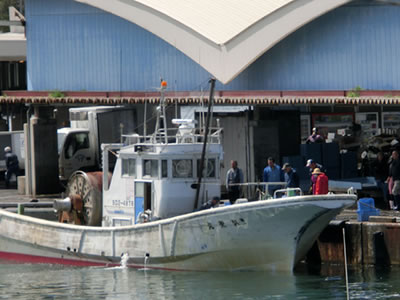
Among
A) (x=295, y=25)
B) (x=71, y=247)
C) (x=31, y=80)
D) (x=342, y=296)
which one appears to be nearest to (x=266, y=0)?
(x=295, y=25)

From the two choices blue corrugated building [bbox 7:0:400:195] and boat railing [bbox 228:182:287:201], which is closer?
boat railing [bbox 228:182:287:201]

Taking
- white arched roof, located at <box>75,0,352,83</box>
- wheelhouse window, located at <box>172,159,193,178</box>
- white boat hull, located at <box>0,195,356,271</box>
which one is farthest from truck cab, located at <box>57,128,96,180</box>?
wheelhouse window, located at <box>172,159,193,178</box>

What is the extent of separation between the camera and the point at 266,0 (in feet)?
126

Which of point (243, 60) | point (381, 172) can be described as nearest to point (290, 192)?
point (381, 172)

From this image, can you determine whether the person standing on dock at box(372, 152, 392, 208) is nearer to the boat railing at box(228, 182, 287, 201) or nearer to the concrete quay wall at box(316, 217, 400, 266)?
the boat railing at box(228, 182, 287, 201)

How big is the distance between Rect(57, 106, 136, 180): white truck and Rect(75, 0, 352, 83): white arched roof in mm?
3506

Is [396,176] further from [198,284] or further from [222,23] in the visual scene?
[222,23]

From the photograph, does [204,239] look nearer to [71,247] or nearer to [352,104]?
[71,247]

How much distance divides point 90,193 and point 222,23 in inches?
392

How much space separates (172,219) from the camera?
27250mm

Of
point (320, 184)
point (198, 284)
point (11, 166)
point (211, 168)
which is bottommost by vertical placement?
point (198, 284)

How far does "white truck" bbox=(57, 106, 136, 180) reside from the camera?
39.8 m

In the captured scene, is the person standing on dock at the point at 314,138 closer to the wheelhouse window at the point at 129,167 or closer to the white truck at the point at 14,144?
the wheelhouse window at the point at 129,167

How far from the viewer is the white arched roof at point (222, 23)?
36.4 m
